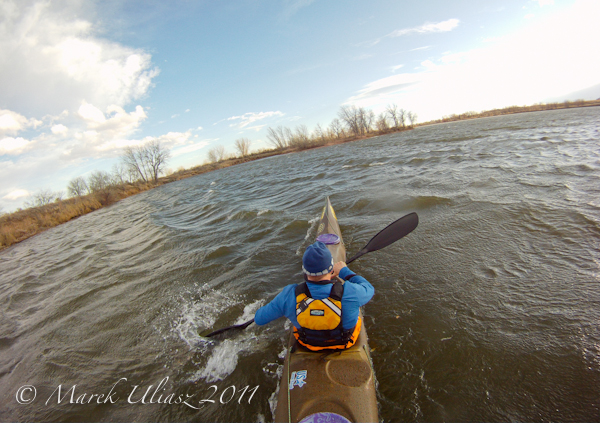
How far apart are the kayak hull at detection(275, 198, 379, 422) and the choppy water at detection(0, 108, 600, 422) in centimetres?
55

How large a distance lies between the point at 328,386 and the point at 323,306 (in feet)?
1.95

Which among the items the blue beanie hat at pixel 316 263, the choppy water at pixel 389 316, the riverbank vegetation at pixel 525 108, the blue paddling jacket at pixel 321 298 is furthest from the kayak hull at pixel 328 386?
the riverbank vegetation at pixel 525 108

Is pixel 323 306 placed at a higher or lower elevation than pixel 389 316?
higher

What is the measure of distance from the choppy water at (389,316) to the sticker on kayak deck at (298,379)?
71 centimetres

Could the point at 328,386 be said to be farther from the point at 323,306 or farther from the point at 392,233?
the point at 392,233

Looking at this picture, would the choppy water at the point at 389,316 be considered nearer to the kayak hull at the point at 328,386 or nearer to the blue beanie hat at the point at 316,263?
the kayak hull at the point at 328,386

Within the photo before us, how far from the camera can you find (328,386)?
190cm

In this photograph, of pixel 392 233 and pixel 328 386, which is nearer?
pixel 328 386

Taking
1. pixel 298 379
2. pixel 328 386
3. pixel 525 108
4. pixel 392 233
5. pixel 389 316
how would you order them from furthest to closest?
pixel 525 108
pixel 392 233
pixel 389 316
pixel 298 379
pixel 328 386

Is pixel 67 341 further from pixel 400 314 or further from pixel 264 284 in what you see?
pixel 400 314

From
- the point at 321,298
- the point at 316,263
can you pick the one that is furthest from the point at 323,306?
the point at 316,263

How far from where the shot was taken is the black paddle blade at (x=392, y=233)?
3992mm

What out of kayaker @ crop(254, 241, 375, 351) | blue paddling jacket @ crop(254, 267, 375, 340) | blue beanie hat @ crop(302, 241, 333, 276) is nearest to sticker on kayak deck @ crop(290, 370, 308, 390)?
kayaker @ crop(254, 241, 375, 351)

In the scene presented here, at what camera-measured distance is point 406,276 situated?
12.8 ft
